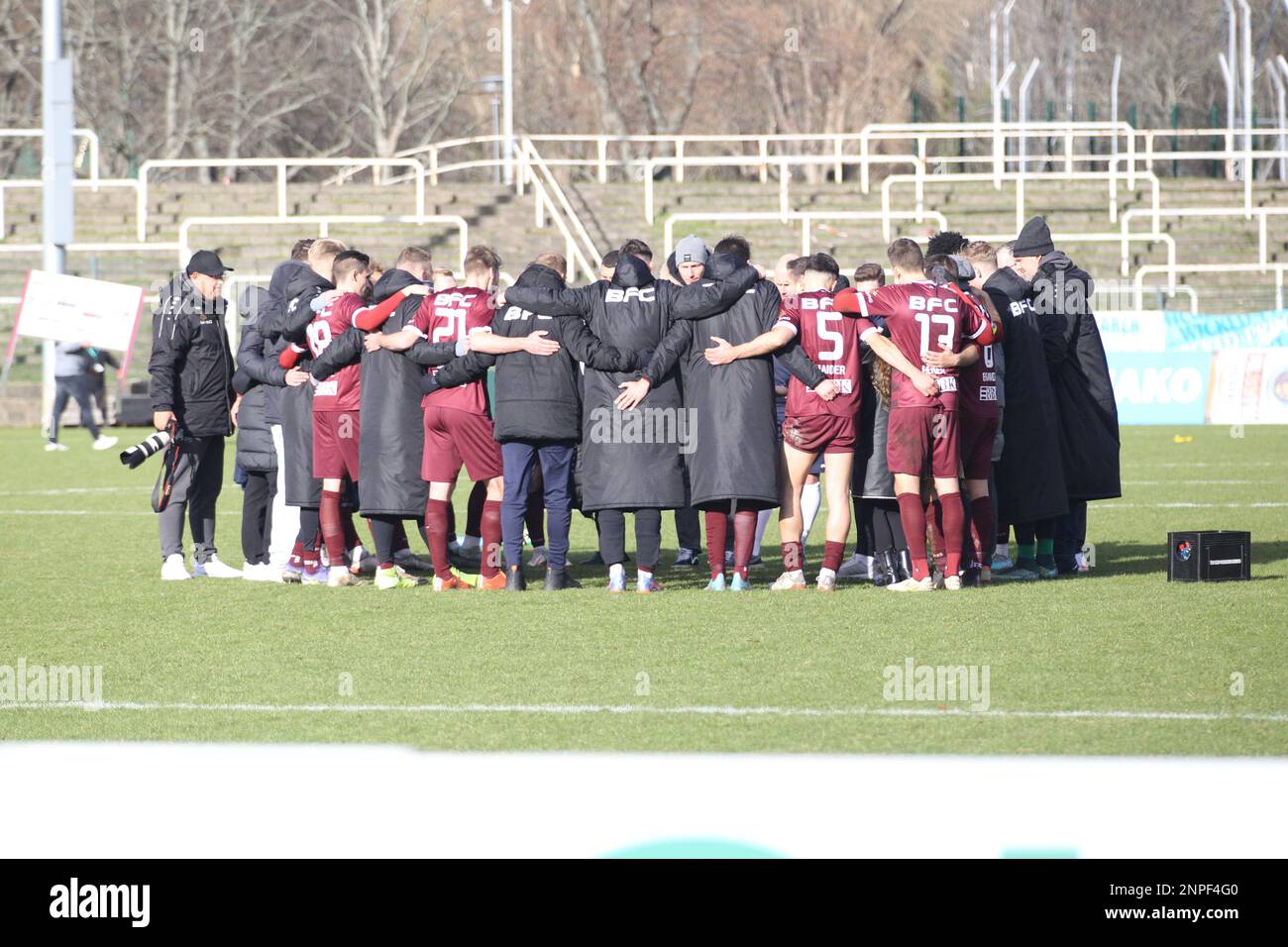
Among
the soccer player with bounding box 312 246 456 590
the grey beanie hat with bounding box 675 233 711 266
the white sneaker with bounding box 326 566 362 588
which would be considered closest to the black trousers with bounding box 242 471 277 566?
the white sneaker with bounding box 326 566 362 588

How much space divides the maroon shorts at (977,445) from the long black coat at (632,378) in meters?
1.49

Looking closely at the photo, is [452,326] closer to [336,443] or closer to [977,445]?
[336,443]

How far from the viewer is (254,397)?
1084 centimetres

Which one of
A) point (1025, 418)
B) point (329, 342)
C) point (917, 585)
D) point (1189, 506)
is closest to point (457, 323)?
point (329, 342)

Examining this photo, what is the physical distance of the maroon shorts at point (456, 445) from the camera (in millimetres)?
9938

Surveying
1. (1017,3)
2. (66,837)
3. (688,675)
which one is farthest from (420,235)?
(1017,3)

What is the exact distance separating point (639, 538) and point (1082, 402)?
2.86m

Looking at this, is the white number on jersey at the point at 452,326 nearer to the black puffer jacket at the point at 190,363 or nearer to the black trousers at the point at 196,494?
the black puffer jacket at the point at 190,363

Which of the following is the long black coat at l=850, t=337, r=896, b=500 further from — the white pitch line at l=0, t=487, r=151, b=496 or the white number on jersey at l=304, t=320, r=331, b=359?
the white pitch line at l=0, t=487, r=151, b=496

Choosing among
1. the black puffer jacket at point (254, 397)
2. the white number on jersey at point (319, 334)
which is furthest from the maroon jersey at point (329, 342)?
the black puffer jacket at point (254, 397)

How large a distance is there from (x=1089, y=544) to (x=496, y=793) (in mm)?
9861

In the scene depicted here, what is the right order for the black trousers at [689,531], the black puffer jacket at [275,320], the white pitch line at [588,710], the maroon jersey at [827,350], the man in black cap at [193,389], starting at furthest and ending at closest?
the black trousers at [689,531], the man in black cap at [193,389], the black puffer jacket at [275,320], the maroon jersey at [827,350], the white pitch line at [588,710]
